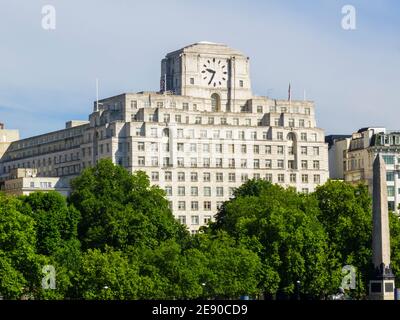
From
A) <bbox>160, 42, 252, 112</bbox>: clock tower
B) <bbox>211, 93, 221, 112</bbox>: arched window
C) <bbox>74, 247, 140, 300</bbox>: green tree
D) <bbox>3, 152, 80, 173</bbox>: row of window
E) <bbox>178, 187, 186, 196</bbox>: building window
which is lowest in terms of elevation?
<bbox>74, 247, 140, 300</bbox>: green tree

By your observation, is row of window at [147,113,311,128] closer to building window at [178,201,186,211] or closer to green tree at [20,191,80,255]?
building window at [178,201,186,211]

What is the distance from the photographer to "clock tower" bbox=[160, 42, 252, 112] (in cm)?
17888

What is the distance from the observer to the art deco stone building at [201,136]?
171 meters

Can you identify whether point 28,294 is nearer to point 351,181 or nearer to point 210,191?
point 210,191

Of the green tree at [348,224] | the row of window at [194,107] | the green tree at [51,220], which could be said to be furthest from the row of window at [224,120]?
the green tree at [51,220]

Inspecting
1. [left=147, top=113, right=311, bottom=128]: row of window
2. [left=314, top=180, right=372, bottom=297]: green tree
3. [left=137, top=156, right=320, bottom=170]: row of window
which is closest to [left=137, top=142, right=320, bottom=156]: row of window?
[left=137, top=156, right=320, bottom=170]: row of window

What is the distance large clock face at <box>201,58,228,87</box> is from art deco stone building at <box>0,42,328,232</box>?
0.42ft

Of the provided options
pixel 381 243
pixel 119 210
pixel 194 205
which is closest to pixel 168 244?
pixel 119 210

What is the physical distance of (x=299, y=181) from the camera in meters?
180

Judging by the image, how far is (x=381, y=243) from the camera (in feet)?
340

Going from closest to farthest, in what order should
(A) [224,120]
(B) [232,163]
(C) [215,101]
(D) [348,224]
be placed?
(D) [348,224], (A) [224,120], (B) [232,163], (C) [215,101]

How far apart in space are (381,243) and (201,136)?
72.6 meters

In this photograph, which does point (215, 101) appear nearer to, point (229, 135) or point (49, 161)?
point (229, 135)

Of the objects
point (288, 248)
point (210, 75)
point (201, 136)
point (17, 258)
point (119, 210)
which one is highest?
Answer: point (210, 75)
